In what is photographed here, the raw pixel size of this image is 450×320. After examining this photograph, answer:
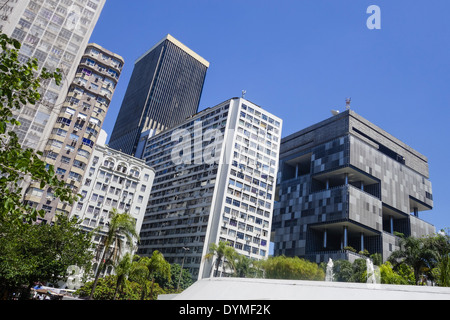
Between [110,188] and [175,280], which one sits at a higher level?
[110,188]

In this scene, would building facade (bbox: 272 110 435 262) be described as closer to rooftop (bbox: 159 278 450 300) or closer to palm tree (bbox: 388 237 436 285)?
palm tree (bbox: 388 237 436 285)

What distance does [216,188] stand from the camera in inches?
3201

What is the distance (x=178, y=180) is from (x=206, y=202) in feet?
53.5

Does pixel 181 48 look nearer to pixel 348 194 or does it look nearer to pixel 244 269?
pixel 348 194

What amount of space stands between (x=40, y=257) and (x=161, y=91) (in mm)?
147454

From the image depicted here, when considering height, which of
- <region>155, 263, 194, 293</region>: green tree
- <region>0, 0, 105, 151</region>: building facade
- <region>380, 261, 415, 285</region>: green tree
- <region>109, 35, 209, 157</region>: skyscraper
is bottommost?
<region>155, 263, 194, 293</region>: green tree

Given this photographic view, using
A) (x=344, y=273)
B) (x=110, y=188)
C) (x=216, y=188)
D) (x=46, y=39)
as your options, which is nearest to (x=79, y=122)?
(x=46, y=39)

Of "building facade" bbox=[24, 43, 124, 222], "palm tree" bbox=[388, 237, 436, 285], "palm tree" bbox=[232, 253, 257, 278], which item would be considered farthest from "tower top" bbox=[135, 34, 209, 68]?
"palm tree" bbox=[388, 237, 436, 285]

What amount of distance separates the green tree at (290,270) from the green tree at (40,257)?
34728mm

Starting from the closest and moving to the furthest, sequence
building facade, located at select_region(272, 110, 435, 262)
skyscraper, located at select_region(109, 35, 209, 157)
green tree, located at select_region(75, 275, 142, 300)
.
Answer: green tree, located at select_region(75, 275, 142, 300)
building facade, located at select_region(272, 110, 435, 262)
skyscraper, located at select_region(109, 35, 209, 157)

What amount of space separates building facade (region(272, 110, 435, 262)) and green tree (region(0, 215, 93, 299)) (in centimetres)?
5770

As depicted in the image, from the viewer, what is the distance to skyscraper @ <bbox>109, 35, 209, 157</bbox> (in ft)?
529

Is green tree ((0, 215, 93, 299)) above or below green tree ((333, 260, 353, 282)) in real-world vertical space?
below

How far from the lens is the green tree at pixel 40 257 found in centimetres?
2429
